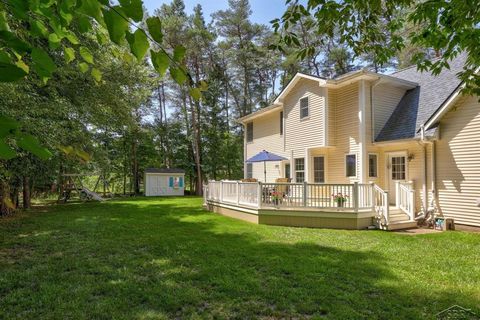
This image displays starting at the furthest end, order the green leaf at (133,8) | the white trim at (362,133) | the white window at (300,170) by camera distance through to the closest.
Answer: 1. the white window at (300,170)
2. the white trim at (362,133)
3. the green leaf at (133,8)

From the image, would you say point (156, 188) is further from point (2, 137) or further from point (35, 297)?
point (2, 137)

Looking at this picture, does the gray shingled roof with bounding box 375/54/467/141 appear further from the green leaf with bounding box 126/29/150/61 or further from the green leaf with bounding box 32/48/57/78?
the green leaf with bounding box 32/48/57/78

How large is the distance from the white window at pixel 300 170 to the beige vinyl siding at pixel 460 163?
5256 mm

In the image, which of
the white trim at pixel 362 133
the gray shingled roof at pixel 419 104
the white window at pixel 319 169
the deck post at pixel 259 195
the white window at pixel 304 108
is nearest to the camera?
the deck post at pixel 259 195

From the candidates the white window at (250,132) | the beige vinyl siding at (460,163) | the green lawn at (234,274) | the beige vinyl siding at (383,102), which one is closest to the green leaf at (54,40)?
the green lawn at (234,274)

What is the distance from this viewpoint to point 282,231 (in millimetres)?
8828

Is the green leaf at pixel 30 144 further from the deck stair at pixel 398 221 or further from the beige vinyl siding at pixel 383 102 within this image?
the beige vinyl siding at pixel 383 102

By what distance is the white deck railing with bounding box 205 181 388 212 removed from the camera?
948cm

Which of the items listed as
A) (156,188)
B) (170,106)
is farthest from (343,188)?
(170,106)

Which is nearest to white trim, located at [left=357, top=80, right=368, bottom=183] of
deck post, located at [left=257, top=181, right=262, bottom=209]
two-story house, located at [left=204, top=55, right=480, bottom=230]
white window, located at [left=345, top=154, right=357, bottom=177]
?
two-story house, located at [left=204, top=55, right=480, bottom=230]

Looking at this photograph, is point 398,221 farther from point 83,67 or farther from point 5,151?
point 5,151

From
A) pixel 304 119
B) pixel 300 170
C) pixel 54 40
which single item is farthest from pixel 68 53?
pixel 300 170

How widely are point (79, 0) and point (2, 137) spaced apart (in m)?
0.40

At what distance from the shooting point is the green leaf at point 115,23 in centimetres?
77
